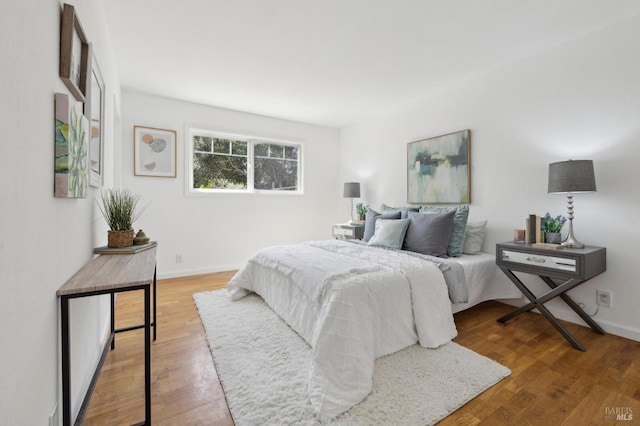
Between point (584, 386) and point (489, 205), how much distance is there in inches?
72.4

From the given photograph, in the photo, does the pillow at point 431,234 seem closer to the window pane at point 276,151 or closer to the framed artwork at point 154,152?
the window pane at point 276,151

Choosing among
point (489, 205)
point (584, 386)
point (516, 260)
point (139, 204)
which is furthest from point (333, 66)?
point (584, 386)

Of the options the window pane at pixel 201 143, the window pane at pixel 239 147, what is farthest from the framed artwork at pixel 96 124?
the window pane at pixel 239 147

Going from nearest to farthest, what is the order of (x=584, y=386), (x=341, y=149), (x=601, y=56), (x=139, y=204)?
1. (x=584, y=386)
2. (x=601, y=56)
3. (x=139, y=204)
4. (x=341, y=149)

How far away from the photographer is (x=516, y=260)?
240cm

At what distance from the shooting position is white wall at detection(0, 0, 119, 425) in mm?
728

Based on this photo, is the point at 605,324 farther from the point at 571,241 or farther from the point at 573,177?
the point at 573,177

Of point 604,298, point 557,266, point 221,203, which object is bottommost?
point 604,298

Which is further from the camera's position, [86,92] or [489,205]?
[489,205]

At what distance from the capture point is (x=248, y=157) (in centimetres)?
455

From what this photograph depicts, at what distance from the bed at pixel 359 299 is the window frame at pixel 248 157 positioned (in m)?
1.82

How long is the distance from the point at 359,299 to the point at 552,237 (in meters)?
1.87

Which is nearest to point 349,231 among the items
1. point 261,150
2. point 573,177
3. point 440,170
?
point 440,170

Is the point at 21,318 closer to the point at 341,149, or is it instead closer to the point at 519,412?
the point at 519,412
